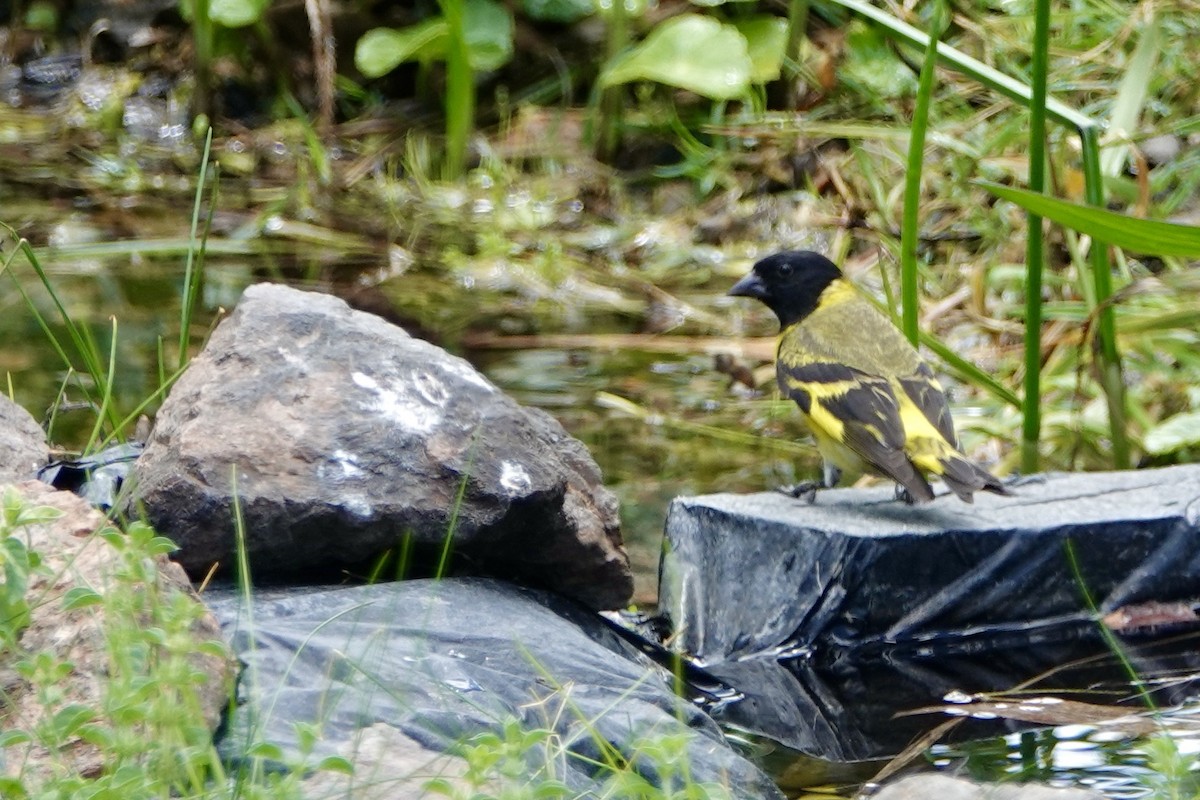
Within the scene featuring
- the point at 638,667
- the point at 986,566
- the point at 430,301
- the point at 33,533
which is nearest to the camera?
the point at 33,533

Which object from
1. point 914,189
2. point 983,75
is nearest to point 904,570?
point 914,189

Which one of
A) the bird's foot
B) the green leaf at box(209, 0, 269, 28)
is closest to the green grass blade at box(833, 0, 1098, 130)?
the bird's foot

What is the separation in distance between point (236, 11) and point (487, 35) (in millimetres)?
1201

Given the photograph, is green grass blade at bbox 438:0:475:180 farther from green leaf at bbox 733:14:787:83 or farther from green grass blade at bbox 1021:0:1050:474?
green grass blade at bbox 1021:0:1050:474

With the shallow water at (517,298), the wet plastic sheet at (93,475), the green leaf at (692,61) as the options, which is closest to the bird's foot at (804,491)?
the shallow water at (517,298)

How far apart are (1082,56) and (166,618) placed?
6106mm

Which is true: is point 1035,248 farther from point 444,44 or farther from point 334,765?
point 444,44

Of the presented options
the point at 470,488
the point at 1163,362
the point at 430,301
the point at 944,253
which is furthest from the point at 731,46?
the point at 470,488

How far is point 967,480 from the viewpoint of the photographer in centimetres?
402

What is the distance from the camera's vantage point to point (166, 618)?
2.21m

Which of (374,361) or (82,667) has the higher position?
(374,361)

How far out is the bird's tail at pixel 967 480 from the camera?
401cm

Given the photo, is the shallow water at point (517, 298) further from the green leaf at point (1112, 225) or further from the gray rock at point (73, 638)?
the gray rock at point (73, 638)

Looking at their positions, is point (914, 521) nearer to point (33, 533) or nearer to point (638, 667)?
point (638, 667)
